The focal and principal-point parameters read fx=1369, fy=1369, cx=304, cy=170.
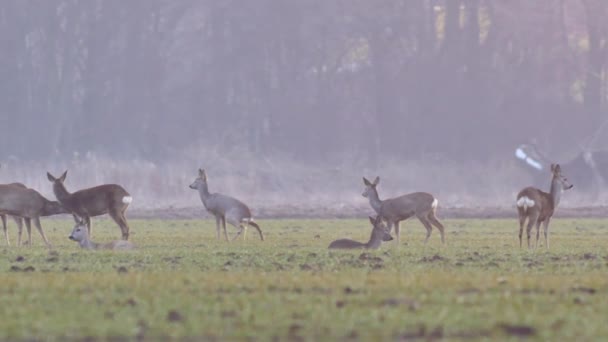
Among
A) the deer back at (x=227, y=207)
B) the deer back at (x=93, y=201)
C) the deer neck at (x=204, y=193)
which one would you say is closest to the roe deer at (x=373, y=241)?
the deer back at (x=93, y=201)

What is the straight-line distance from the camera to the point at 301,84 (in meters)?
85.8

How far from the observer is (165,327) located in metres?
11.2

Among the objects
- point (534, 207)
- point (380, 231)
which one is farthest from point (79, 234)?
point (534, 207)

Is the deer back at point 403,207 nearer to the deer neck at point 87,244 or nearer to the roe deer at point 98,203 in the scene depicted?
the roe deer at point 98,203

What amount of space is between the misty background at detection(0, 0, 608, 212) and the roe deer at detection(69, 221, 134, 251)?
5384 cm

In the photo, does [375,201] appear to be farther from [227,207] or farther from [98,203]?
[98,203]

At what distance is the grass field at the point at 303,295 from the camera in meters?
11.0

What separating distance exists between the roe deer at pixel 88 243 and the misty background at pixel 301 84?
53843 millimetres

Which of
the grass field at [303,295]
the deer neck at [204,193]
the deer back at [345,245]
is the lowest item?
the grass field at [303,295]

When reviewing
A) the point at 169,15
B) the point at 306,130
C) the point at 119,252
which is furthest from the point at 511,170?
the point at 119,252

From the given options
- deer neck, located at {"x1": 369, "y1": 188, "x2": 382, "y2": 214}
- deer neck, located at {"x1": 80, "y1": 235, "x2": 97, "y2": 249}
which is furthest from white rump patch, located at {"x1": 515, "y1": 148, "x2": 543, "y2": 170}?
deer neck, located at {"x1": 80, "y1": 235, "x2": 97, "y2": 249}

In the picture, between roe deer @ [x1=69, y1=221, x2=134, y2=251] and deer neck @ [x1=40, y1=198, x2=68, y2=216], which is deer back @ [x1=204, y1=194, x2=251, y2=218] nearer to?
deer neck @ [x1=40, y1=198, x2=68, y2=216]

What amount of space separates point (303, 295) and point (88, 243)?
11.6 m

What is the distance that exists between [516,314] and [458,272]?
18.8 ft
